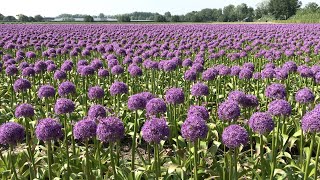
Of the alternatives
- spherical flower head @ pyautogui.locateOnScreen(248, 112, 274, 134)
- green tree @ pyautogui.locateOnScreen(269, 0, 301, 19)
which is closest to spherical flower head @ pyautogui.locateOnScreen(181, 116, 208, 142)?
spherical flower head @ pyautogui.locateOnScreen(248, 112, 274, 134)

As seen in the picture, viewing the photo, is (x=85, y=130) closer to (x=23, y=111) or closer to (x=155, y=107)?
(x=155, y=107)

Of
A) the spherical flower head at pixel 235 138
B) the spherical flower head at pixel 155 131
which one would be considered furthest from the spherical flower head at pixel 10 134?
the spherical flower head at pixel 235 138

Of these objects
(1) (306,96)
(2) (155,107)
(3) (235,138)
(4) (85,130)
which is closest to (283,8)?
(1) (306,96)

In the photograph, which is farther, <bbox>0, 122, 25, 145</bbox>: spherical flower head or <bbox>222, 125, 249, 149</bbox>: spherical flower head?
<bbox>0, 122, 25, 145</bbox>: spherical flower head

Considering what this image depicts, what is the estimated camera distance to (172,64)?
11055mm

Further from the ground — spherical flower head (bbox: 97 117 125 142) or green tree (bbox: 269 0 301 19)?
green tree (bbox: 269 0 301 19)

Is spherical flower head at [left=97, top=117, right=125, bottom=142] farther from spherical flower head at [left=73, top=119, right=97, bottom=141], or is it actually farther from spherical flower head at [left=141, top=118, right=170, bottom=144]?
spherical flower head at [left=141, top=118, right=170, bottom=144]

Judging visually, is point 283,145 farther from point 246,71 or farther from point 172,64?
point 172,64

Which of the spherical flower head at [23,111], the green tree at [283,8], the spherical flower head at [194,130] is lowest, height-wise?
the spherical flower head at [23,111]

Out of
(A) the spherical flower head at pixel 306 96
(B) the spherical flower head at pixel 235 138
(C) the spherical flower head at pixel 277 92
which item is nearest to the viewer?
(B) the spherical flower head at pixel 235 138

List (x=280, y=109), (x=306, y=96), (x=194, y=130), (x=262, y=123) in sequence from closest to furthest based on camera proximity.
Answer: (x=194, y=130)
(x=262, y=123)
(x=280, y=109)
(x=306, y=96)

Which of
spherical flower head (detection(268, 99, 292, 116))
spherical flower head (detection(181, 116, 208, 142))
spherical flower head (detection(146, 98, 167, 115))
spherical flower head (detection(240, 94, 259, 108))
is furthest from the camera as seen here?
spherical flower head (detection(240, 94, 259, 108))

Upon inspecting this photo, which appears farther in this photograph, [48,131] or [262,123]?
[262,123]

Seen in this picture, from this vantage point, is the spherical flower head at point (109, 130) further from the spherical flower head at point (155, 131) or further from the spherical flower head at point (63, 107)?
the spherical flower head at point (63, 107)
